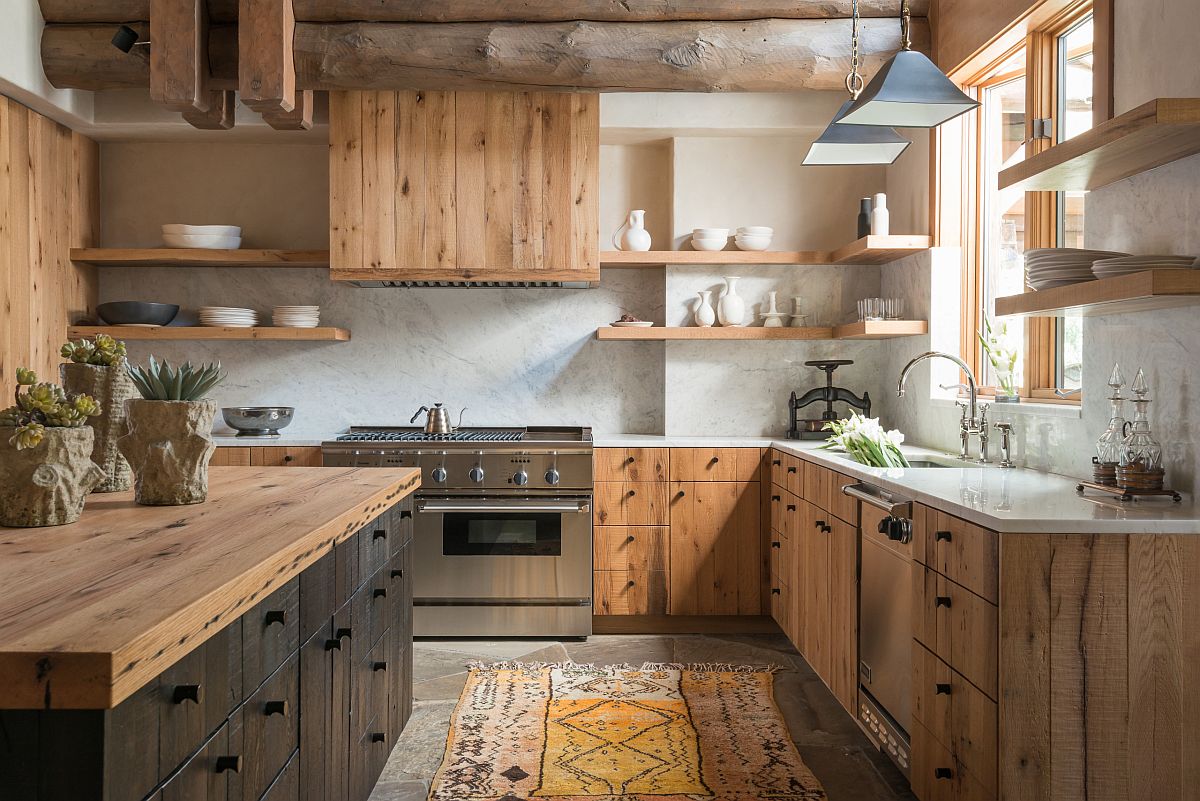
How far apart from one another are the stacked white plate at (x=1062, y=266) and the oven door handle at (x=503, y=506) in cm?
236

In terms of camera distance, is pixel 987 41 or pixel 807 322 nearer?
pixel 987 41

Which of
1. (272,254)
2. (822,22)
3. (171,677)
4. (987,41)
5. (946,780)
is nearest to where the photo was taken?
(171,677)

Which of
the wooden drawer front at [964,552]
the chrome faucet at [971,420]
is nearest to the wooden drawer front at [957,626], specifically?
the wooden drawer front at [964,552]

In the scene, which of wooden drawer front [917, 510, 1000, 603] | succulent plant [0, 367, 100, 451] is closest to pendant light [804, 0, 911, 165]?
wooden drawer front [917, 510, 1000, 603]

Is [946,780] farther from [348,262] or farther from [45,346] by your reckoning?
[45,346]

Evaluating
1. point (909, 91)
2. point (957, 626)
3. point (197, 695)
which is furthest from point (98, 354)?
point (957, 626)

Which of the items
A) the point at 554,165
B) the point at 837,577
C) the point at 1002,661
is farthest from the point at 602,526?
the point at 1002,661

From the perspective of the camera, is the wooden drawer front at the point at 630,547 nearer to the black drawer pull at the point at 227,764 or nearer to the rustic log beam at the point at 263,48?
the rustic log beam at the point at 263,48

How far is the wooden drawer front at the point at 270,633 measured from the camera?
1539 mm

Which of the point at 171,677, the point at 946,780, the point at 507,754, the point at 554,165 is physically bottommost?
the point at 507,754

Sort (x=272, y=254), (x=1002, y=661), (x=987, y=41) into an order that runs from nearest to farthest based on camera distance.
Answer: (x=1002, y=661) < (x=987, y=41) < (x=272, y=254)

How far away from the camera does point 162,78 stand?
3771mm

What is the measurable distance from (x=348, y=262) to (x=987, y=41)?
9.73ft

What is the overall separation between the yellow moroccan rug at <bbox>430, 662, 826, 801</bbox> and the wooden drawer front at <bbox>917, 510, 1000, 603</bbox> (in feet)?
2.82
